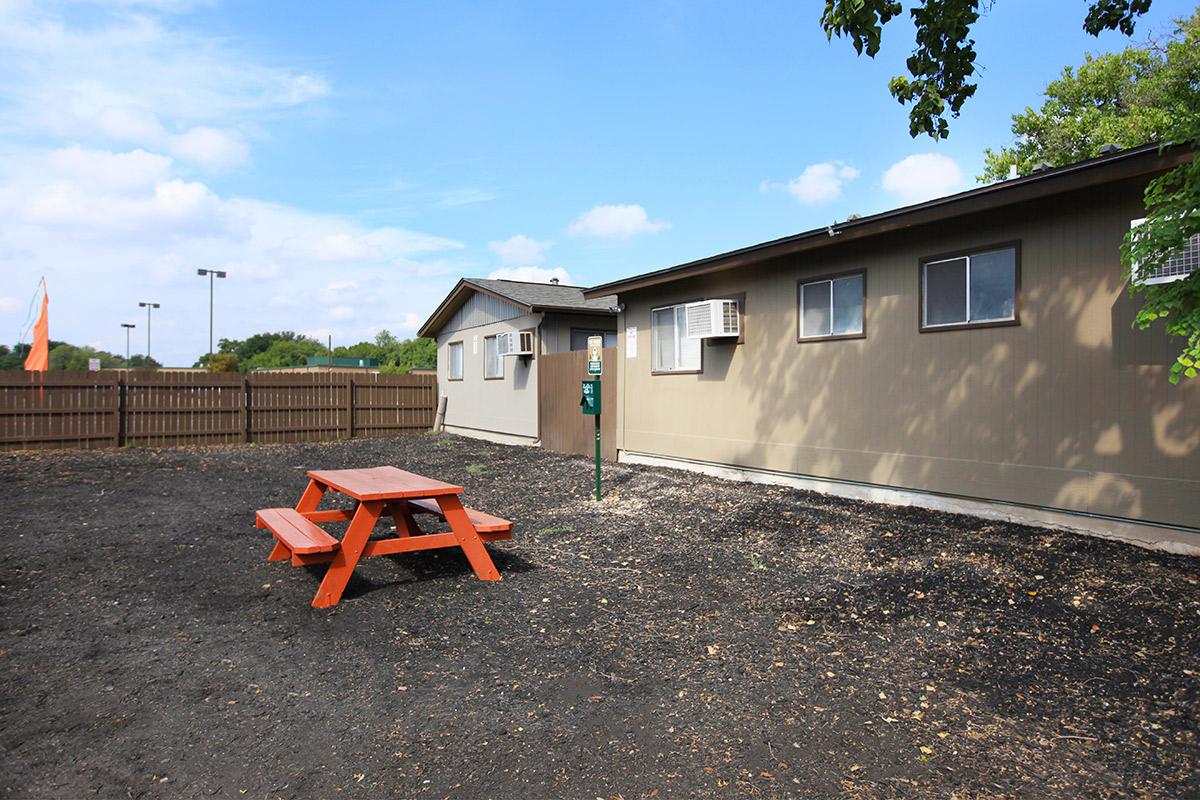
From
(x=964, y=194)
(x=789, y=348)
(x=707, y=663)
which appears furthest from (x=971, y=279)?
(x=707, y=663)

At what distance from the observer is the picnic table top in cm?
497

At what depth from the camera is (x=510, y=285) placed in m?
17.6

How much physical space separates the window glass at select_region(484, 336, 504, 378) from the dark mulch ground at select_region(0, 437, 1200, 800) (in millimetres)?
9889

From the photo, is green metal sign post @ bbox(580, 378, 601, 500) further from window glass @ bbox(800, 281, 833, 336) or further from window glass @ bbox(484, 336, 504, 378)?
window glass @ bbox(484, 336, 504, 378)

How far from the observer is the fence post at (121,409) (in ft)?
50.5

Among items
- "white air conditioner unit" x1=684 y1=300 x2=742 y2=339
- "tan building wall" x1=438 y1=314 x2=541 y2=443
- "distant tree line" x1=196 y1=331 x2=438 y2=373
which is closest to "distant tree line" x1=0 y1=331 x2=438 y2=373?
"distant tree line" x1=196 y1=331 x2=438 y2=373

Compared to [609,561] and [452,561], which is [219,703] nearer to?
[452,561]

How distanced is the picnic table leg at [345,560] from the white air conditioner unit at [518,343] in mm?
10055

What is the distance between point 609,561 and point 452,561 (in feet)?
4.28

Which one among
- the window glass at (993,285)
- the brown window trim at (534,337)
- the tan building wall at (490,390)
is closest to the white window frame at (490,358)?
the tan building wall at (490,390)

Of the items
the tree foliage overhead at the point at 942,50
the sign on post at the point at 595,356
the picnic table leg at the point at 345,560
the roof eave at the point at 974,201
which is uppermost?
the tree foliage overhead at the point at 942,50

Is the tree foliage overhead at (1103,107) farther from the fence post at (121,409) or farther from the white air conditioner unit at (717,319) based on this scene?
the fence post at (121,409)

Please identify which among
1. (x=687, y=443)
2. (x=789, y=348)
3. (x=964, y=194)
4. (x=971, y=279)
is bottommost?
(x=687, y=443)

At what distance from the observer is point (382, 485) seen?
5.48 m
